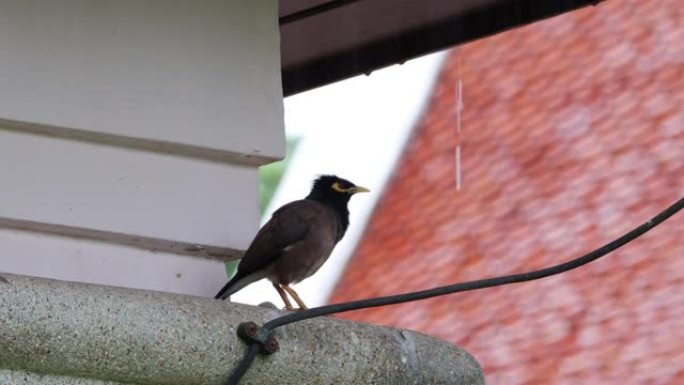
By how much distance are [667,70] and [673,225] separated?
5.83 ft

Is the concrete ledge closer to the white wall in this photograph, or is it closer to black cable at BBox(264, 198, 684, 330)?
black cable at BBox(264, 198, 684, 330)

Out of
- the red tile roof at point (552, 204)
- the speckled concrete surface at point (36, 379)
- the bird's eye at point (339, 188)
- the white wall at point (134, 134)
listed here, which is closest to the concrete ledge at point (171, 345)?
the speckled concrete surface at point (36, 379)

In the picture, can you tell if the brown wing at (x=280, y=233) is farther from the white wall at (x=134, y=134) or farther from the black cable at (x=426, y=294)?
the black cable at (x=426, y=294)

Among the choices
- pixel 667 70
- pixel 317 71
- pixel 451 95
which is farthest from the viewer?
pixel 451 95

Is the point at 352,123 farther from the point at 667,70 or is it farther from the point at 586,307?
the point at 586,307

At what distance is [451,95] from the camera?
1719 cm

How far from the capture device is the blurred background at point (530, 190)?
503 inches

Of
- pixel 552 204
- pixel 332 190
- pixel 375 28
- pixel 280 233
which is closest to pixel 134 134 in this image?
pixel 375 28

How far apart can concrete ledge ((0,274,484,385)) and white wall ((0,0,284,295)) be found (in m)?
0.45

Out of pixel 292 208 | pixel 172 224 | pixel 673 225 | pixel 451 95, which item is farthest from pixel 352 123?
pixel 172 224

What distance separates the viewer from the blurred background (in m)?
12.8

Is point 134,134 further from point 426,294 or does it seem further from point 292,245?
point 292,245

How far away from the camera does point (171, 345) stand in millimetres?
3707

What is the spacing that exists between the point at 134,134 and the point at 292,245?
6.92 ft
